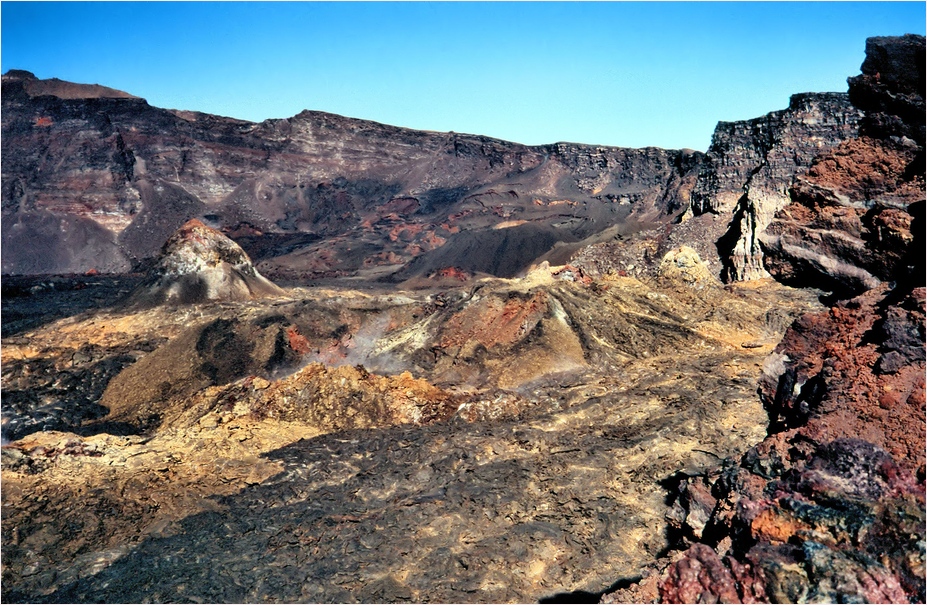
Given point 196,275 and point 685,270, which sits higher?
point 685,270

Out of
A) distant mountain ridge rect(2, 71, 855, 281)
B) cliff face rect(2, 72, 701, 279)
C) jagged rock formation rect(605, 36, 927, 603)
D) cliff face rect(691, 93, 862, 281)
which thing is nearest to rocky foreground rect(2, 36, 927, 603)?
jagged rock formation rect(605, 36, 927, 603)

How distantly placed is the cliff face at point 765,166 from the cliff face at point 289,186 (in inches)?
397

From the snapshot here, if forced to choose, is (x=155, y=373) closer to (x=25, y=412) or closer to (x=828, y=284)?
(x=25, y=412)

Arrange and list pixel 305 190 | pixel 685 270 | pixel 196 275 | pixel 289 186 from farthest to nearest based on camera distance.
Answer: pixel 305 190, pixel 289 186, pixel 196 275, pixel 685 270

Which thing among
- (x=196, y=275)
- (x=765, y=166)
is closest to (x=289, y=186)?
(x=196, y=275)

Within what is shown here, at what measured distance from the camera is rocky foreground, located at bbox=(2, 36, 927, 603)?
13.1ft

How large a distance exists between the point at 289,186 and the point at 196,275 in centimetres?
3540

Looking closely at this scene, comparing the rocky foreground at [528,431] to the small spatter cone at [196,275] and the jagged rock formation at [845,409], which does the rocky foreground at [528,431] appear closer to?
the jagged rock formation at [845,409]

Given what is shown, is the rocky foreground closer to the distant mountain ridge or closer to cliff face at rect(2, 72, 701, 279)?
the distant mountain ridge

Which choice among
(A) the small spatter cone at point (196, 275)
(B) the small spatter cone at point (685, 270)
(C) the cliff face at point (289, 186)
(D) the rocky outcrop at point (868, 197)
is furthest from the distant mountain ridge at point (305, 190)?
(D) the rocky outcrop at point (868, 197)

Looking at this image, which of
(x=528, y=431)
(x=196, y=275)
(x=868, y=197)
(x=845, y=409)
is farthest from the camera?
(x=196, y=275)

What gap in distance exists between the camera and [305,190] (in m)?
57.4

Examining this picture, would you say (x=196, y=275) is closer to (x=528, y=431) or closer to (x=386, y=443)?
(x=386, y=443)

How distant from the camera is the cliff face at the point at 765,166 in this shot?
2239 cm
